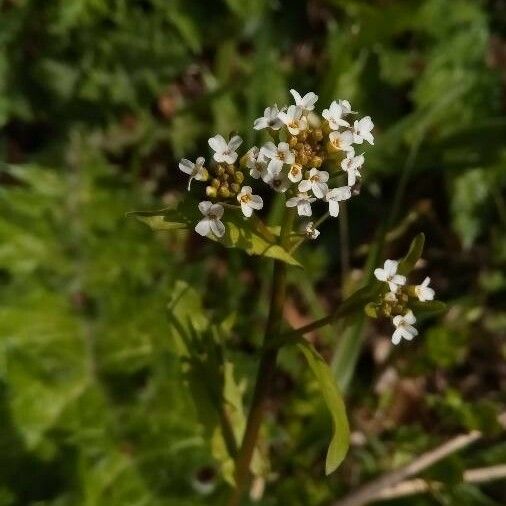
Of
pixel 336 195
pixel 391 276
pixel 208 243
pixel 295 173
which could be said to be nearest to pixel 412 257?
pixel 391 276

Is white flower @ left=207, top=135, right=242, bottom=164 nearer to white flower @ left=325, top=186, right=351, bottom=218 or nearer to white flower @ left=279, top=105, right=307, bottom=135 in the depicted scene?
white flower @ left=279, top=105, right=307, bottom=135

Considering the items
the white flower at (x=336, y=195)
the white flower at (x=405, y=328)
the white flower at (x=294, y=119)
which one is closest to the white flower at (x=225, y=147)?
the white flower at (x=294, y=119)

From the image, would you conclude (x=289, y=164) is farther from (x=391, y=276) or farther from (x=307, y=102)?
(x=391, y=276)

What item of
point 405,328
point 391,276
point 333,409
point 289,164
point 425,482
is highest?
point 289,164

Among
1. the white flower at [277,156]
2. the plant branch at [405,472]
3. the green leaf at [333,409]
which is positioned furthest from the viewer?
the plant branch at [405,472]

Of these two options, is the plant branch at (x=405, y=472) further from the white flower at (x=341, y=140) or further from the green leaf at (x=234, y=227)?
the white flower at (x=341, y=140)

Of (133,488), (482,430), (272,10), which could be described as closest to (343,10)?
(272,10)

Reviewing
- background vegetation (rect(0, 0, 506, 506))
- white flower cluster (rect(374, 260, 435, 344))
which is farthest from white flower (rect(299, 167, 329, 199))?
background vegetation (rect(0, 0, 506, 506))
